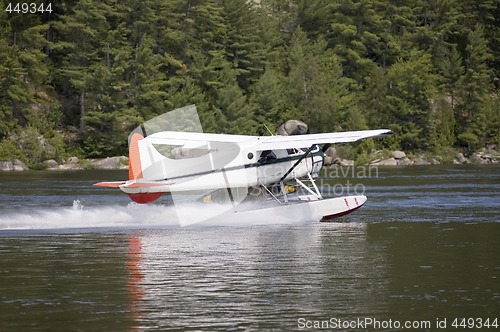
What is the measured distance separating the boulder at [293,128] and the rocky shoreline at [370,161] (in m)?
2.75

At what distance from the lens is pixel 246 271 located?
14.6m

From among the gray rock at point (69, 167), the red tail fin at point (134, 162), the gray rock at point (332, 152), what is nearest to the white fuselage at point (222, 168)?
the red tail fin at point (134, 162)

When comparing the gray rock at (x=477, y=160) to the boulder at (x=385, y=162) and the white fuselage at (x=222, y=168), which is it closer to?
the boulder at (x=385, y=162)

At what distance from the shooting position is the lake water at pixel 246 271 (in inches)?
450

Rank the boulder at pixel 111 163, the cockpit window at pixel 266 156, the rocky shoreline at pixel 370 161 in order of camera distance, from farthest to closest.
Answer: the boulder at pixel 111 163, the rocky shoreline at pixel 370 161, the cockpit window at pixel 266 156

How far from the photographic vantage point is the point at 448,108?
71.3 m

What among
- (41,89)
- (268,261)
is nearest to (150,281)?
(268,261)

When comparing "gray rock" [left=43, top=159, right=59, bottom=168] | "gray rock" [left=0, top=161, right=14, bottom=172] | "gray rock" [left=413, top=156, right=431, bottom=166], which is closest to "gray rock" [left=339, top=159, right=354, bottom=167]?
"gray rock" [left=413, top=156, right=431, bottom=166]

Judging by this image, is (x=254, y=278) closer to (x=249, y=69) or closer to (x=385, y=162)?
(x=385, y=162)

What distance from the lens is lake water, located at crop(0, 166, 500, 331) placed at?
1143cm

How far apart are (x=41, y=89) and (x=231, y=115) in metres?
11.5

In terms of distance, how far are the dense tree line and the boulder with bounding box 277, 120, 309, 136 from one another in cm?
191

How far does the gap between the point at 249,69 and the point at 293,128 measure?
798 cm

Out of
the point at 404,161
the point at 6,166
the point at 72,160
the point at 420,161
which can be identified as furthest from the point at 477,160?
the point at 6,166
